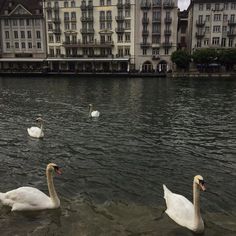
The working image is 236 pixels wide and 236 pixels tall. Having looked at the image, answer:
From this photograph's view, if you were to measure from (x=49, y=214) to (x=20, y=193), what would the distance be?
1.10 m

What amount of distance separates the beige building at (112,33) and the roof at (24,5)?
4.18 metres

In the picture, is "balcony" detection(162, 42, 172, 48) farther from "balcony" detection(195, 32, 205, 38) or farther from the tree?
the tree

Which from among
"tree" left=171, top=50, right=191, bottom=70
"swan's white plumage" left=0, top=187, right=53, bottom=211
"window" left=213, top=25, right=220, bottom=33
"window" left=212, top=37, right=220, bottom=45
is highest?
"window" left=213, top=25, right=220, bottom=33

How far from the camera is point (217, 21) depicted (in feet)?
277

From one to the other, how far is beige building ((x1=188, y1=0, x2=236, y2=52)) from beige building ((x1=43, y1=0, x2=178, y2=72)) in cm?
641

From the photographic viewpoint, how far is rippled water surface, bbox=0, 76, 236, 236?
830 cm

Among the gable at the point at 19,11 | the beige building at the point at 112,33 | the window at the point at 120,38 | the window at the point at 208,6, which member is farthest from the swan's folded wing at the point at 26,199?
the gable at the point at 19,11

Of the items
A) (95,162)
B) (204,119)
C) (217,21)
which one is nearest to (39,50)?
(217,21)

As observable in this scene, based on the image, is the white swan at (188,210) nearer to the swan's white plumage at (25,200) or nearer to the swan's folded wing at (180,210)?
the swan's folded wing at (180,210)

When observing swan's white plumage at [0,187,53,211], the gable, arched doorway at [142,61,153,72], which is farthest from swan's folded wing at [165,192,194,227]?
the gable

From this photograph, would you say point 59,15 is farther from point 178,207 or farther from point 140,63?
point 178,207

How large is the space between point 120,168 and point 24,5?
95.8 meters

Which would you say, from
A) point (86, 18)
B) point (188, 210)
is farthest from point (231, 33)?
point (188, 210)

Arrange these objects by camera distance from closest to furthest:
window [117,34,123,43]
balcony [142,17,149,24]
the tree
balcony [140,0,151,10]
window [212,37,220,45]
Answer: the tree → window [212,37,220,45] → balcony [140,0,151,10] → balcony [142,17,149,24] → window [117,34,123,43]
